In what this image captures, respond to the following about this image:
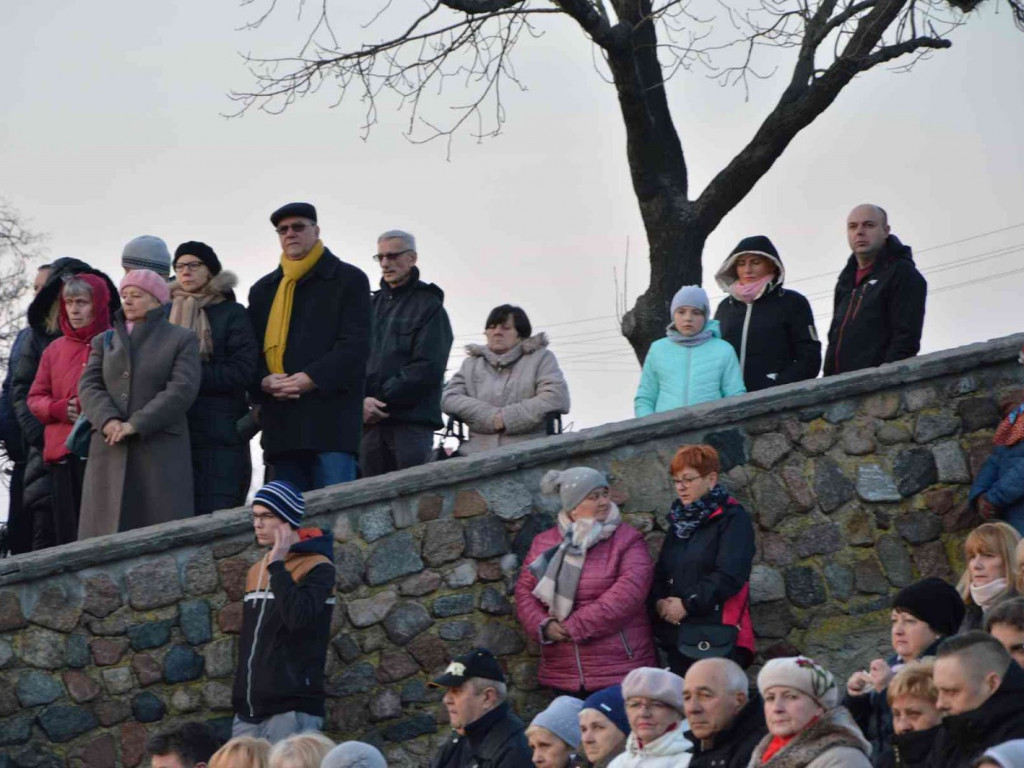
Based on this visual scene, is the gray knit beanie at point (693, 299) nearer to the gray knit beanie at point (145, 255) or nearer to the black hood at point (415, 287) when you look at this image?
the black hood at point (415, 287)

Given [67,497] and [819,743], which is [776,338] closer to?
[67,497]

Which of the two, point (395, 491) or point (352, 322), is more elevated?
point (352, 322)

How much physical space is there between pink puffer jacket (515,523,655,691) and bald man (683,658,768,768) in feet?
5.71

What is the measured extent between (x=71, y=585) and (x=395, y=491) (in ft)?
4.84

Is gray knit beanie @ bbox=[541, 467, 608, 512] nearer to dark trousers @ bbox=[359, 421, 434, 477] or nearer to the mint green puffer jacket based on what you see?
the mint green puffer jacket

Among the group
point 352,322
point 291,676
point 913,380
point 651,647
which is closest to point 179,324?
point 352,322

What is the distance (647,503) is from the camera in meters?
9.41

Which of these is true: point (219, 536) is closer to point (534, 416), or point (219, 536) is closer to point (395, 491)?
point (395, 491)

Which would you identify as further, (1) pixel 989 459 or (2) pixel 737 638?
(1) pixel 989 459

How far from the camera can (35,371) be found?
32.4 ft

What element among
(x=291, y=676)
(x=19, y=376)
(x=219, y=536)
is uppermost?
(x=19, y=376)

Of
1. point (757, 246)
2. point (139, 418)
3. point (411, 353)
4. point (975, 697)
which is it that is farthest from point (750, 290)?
point (975, 697)

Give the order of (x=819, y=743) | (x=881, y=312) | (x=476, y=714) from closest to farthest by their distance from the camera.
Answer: (x=819, y=743) < (x=476, y=714) < (x=881, y=312)

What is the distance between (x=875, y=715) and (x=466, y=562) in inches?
100
